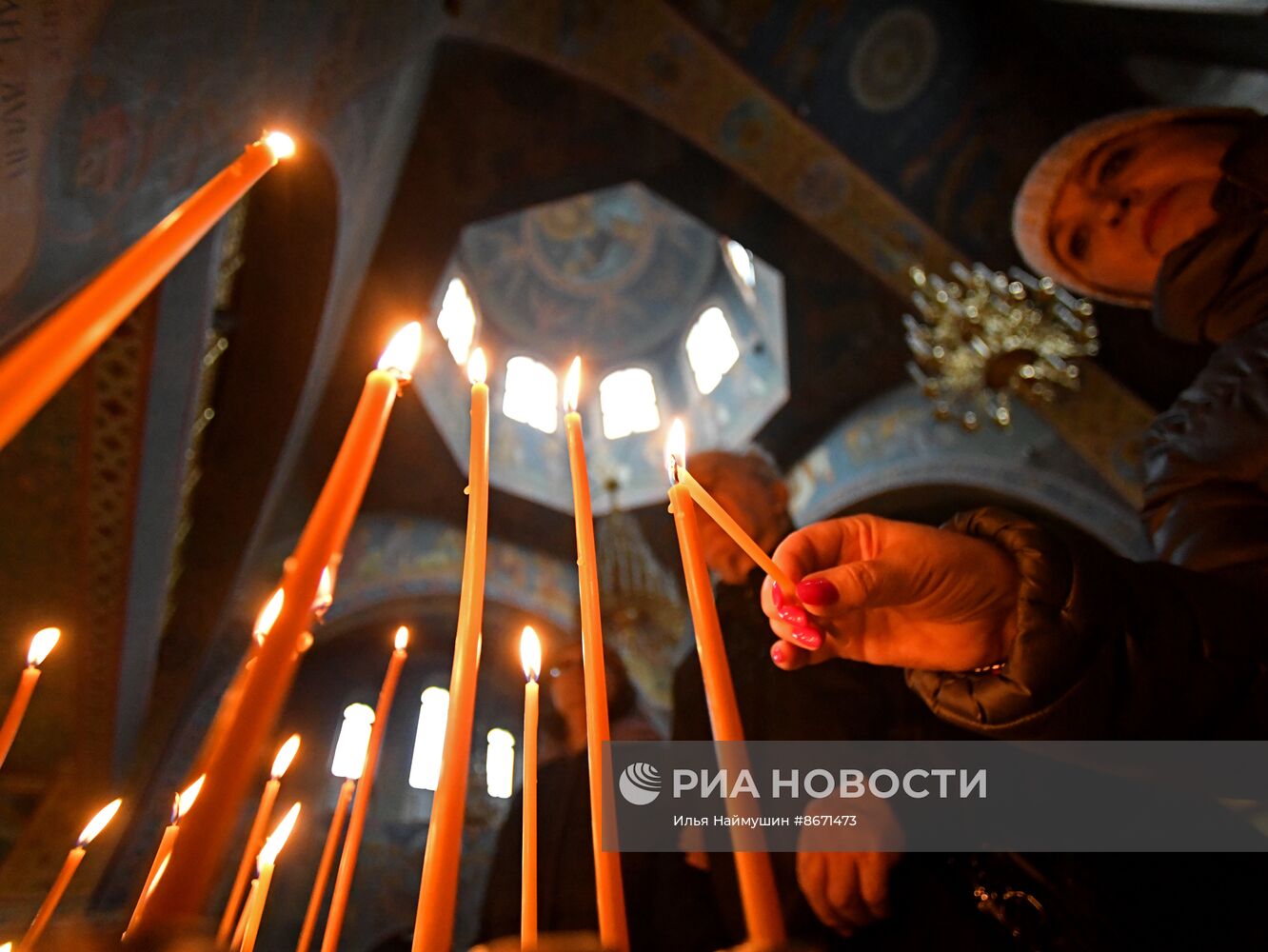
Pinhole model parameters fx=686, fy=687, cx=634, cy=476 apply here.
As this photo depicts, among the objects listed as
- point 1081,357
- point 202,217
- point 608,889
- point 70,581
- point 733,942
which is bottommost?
point 608,889

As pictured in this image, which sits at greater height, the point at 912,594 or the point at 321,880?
the point at 912,594

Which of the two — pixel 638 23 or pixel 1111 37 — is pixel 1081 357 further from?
pixel 638 23

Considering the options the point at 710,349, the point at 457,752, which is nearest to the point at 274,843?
the point at 457,752

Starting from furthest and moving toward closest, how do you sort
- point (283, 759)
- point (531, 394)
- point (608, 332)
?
point (608, 332)
point (531, 394)
point (283, 759)

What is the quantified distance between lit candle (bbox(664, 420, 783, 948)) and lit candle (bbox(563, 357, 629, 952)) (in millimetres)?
98

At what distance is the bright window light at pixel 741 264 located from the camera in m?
8.70

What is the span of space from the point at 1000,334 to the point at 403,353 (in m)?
5.66

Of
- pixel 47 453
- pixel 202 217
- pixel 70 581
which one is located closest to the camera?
pixel 202 217

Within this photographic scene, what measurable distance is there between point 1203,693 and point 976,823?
0.51m

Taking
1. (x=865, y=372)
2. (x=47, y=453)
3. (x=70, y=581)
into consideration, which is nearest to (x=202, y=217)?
(x=47, y=453)

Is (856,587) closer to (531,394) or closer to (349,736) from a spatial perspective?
(349,736)

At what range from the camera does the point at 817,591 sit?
0.81 meters

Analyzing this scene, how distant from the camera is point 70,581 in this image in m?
3.12

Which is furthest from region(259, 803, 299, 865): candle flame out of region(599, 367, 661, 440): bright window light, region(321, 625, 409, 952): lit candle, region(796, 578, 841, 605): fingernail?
region(599, 367, 661, 440): bright window light
